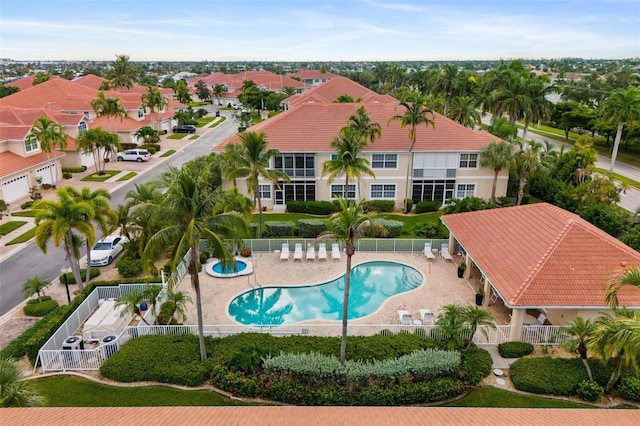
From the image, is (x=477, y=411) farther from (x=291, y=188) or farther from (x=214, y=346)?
(x=291, y=188)

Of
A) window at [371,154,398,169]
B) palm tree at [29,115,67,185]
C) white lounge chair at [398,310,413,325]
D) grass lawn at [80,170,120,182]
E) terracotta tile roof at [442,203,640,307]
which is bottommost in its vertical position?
white lounge chair at [398,310,413,325]

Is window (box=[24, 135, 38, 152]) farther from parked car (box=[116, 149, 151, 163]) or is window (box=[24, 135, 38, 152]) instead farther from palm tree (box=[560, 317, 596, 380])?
palm tree (box=[560, 317, 596, 380])

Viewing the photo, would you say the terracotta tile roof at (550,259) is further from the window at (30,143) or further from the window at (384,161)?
the window at (30,143)

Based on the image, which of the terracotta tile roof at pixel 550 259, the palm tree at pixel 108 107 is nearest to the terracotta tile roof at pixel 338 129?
the terracotta tile roof at pixel 550 259

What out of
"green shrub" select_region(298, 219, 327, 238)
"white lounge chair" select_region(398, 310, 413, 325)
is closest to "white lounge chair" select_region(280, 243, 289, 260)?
"green shrub" select_region(298, 219, 327, 238)

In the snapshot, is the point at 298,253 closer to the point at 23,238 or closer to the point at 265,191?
the point at 265,191

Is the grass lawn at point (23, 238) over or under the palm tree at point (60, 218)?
under
